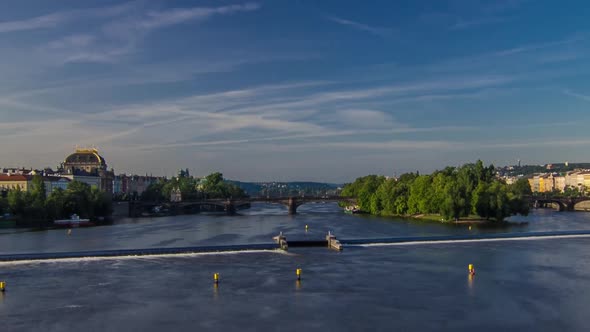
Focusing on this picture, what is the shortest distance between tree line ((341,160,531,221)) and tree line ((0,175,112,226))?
37.0 meters

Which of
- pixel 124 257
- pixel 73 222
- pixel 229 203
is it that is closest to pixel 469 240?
pixel 124 257

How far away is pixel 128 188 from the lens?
161m

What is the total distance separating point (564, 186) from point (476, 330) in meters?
157

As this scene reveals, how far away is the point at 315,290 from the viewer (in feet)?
90.6

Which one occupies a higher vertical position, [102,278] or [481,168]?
[481,168]

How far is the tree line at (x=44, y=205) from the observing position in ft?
224

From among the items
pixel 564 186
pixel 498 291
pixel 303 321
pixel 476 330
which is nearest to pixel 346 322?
Result: pixel 303 321

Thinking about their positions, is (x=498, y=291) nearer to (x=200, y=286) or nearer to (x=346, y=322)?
(x=346, y=322)

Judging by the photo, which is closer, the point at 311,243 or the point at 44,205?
the point at 311,243

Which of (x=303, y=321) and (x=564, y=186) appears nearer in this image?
(x=303, y=321)

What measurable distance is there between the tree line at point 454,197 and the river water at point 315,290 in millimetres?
21840

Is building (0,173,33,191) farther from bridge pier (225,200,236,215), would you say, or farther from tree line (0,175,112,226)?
bridge pier (225,200,236,215)

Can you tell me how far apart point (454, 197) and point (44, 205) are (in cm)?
4316

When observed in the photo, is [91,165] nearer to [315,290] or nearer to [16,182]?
[16,182]
